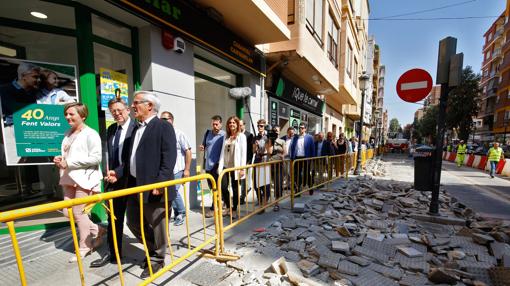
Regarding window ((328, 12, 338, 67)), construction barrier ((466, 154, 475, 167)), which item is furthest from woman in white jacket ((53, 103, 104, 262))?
construction barrier ((466, 154, 475, 167))

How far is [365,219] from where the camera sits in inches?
178

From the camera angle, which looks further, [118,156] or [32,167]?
[32,167]

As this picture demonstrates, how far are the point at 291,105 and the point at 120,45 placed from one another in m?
7.59

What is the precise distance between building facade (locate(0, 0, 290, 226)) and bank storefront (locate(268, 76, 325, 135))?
116 inches

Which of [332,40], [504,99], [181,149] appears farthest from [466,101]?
[181,149]

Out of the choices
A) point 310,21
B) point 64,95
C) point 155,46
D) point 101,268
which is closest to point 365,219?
point 101,268

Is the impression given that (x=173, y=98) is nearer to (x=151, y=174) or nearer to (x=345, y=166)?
(x=151, y=174)

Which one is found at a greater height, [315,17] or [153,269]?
[315,17]

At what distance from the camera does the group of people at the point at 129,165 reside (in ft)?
7.93

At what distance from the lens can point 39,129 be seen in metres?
3.61

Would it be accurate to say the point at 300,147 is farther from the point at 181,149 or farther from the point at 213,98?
the point at 181,149

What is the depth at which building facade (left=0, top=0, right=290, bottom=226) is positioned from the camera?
3.60 metres

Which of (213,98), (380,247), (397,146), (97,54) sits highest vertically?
(97,54)

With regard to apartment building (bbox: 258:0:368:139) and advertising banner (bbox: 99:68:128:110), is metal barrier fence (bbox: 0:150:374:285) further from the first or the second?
apartment building (bbox: 258:0:368:139)
